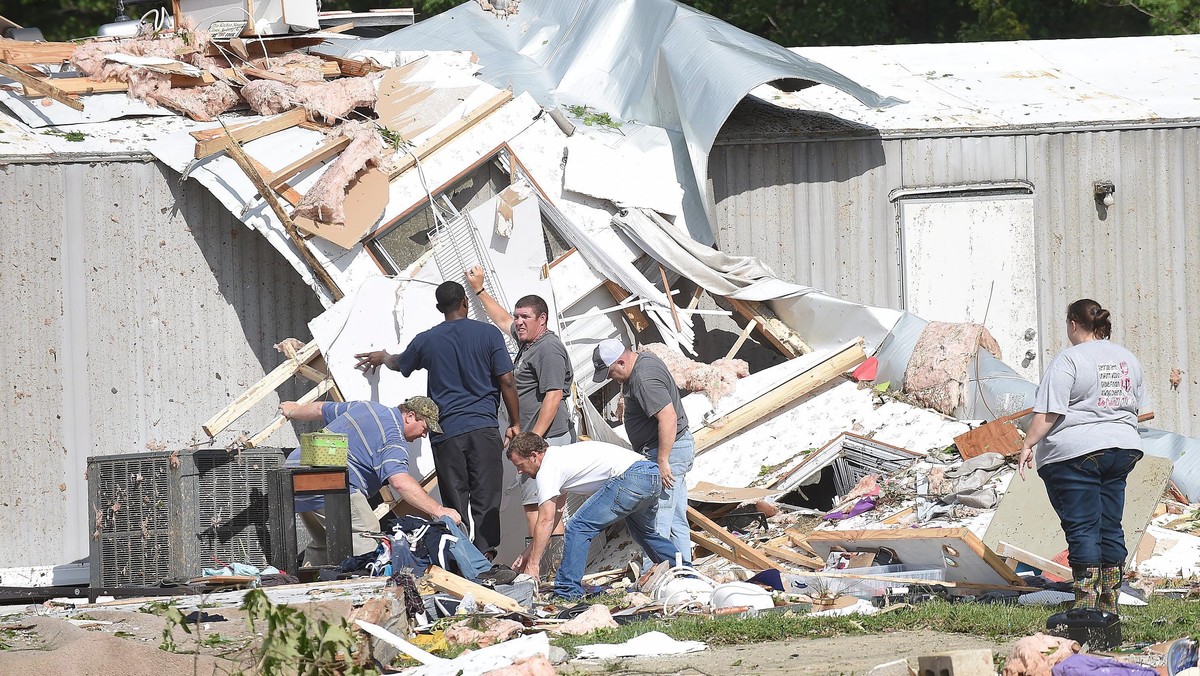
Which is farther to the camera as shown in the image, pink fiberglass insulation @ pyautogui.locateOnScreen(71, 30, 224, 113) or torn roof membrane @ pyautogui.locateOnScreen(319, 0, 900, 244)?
pink fiberglass insulation @ pyautogui.locateOnScreen(71, 30, 224, 113)

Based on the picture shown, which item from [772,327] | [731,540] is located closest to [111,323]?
[731,540]

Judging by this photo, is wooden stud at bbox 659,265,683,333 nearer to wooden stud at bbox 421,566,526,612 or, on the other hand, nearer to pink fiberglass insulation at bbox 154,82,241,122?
wooden stud at bbox 421,566,526,612

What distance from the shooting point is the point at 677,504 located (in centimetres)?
879

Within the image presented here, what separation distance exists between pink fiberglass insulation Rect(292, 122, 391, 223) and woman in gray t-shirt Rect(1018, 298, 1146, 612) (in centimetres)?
532

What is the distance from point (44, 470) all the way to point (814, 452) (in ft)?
19.0

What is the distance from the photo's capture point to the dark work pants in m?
9.01

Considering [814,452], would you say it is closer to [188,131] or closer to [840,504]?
[840,504]

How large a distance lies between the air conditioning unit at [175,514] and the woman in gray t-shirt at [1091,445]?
4.14m

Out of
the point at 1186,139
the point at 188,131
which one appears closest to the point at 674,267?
the point at 188,131

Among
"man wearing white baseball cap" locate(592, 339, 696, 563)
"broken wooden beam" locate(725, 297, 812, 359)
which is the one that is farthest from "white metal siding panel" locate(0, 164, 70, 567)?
"broken wooden beam" locate(725, 297, 812, 359)

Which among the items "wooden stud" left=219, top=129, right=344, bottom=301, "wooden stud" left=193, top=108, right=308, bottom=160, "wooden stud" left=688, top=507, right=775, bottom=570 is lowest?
"wooden stud" left=688, top=507, right=775, bottom=570

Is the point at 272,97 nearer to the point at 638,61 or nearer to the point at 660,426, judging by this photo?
the point at 638,61

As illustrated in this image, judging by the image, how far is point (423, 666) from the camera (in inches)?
224

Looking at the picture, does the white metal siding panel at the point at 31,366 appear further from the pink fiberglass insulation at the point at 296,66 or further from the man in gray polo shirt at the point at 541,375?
the man in gray polo shirt at the point at 541,375
